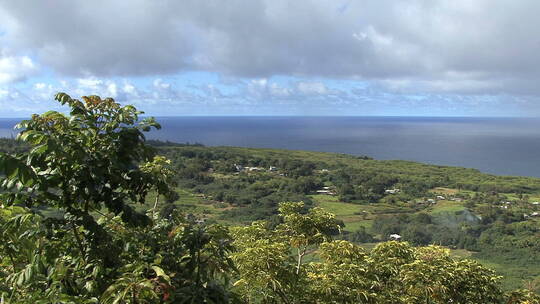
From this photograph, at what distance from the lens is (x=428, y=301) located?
33.9ft

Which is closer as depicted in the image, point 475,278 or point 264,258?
point 264,258

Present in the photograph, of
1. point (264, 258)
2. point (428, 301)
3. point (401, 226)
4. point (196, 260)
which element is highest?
point (196, 260)

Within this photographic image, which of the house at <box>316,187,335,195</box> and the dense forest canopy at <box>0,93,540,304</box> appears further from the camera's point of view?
the house at <box>316,187,335,195</box>

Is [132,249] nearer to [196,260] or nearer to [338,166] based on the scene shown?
[196,260]

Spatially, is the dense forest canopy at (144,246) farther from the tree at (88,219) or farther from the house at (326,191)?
the house at (326,191)

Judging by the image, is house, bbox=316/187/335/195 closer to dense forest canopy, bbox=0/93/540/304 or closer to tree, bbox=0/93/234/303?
dense forest canopy, bbox=0/93/540/304

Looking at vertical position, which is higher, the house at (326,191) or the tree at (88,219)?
the tree at (88,219)

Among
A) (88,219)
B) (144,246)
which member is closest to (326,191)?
(144,246)

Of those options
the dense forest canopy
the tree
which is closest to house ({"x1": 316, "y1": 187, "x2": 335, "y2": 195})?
the dense forest canopy

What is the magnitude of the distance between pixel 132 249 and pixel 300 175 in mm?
128337

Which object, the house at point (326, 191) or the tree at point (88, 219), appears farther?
A: the house at point (326, 191)

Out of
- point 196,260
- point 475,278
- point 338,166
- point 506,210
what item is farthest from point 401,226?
point 196,260

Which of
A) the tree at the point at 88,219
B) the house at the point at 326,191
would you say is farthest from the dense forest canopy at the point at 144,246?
the house at the point at 326,191

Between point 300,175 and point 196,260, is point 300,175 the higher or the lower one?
the lower one
